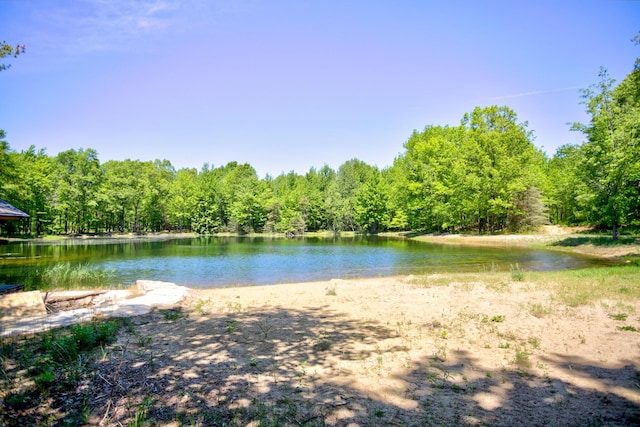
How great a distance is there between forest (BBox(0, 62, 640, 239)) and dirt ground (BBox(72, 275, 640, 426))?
71.4 feet

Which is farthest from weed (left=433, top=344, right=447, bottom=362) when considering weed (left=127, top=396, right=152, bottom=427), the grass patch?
the grass patch

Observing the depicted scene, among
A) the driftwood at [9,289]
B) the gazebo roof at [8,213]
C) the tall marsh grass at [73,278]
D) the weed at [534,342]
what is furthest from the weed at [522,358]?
the tall marsh grass at [73,278]

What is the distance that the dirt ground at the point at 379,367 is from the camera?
4.75 metres

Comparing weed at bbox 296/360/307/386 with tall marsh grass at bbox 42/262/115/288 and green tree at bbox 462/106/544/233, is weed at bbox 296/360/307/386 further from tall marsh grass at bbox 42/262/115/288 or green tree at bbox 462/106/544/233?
green tree at bbox 462/106/544/233

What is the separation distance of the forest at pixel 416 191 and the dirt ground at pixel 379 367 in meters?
21.7

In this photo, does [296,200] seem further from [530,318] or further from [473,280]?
[530,318]

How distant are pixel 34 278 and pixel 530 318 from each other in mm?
24487

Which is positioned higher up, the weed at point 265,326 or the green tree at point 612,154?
the green tree at point 612,154

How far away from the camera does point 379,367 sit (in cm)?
633

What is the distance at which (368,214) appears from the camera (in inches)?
3110

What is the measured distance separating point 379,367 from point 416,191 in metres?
57.1

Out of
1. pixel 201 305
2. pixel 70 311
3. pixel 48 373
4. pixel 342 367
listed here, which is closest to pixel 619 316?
pixel 342 367

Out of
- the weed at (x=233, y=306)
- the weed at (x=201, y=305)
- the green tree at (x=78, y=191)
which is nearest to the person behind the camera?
the weed at (x=201, y=305)

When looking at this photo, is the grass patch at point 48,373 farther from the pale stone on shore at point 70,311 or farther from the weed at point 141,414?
the pale stone on shore at point 70,311
